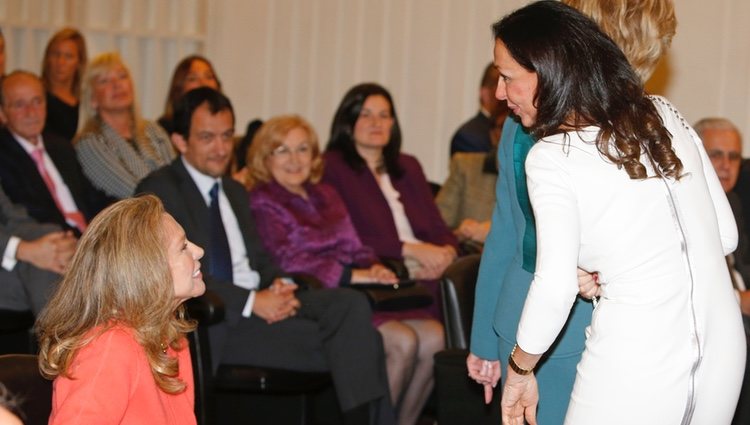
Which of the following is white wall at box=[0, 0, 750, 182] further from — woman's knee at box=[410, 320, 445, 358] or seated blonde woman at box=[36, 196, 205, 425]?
seated blonde woman at box=[36, 196, 205, 425]

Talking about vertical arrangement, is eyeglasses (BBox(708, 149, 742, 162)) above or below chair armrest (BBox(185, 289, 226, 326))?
above

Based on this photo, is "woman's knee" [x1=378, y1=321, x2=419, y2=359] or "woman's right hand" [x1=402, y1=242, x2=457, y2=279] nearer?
"woman's knee" [x1=378, y1=321, x2=419, y2=359]

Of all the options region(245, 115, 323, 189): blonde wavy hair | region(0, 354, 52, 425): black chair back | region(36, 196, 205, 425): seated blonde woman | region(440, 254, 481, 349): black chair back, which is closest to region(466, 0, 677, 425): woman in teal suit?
region(36, 196, 205, 425): seated blonde woman

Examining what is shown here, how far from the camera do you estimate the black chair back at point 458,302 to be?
3.50 m

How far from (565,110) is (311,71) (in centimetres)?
515

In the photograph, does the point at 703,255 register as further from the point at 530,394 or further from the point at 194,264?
the point at 194,264

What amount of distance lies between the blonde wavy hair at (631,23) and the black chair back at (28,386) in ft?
4.62

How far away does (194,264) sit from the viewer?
95.2 inches

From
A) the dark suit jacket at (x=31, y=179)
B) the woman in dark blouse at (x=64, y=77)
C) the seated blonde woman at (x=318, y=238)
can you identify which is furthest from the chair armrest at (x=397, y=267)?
the woman in dark blouse at (x=64, y=77)

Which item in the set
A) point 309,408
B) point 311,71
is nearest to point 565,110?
point 309,408

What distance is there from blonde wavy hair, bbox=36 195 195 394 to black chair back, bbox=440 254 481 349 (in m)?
1.35

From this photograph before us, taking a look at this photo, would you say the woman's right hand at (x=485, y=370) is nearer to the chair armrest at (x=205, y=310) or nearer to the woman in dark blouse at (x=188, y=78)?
the chair armrest at (x=205, y=310)

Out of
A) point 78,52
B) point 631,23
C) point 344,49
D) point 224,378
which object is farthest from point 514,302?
point 344,49

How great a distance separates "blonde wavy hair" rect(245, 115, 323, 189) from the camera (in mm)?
4641
